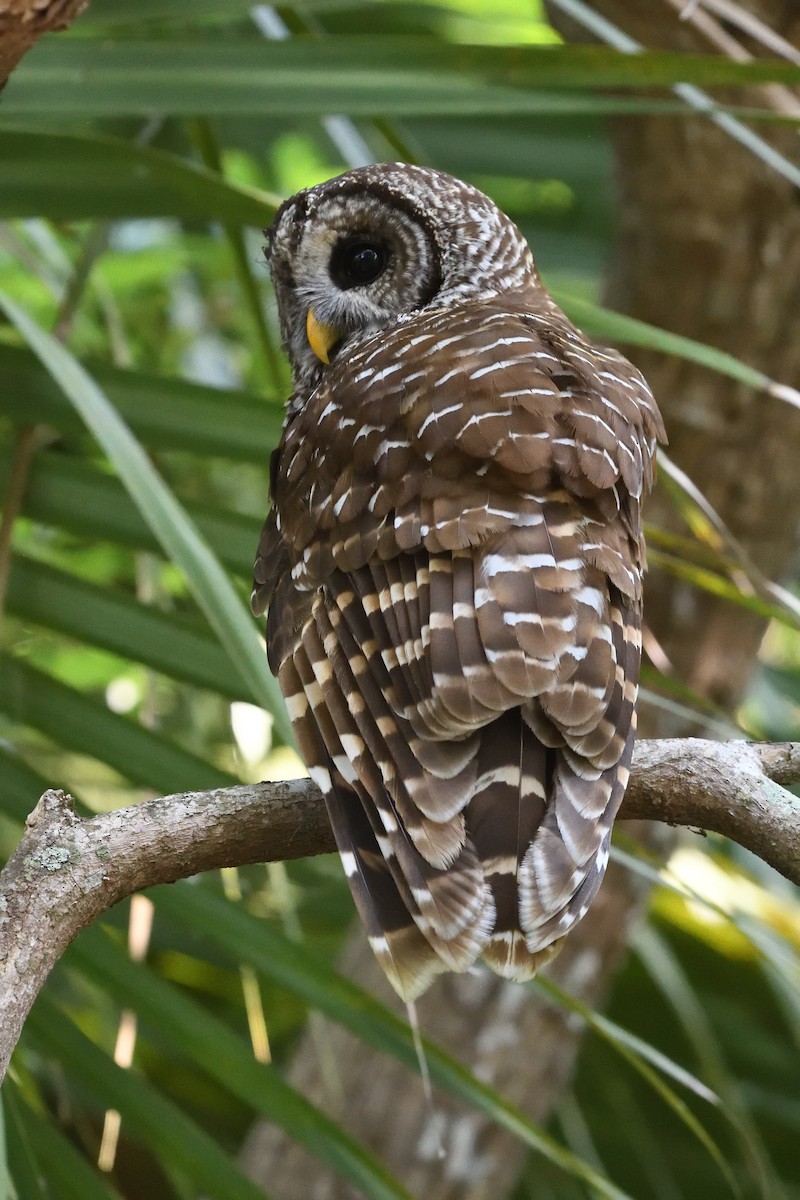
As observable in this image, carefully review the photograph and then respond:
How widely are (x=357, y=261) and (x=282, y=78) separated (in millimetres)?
536

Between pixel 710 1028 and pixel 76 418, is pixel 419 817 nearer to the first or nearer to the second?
pixel 76 418

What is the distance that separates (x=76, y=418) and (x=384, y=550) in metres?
0.52

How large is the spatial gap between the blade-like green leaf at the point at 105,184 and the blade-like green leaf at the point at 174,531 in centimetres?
27

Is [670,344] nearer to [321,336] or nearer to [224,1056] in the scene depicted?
[321,336]

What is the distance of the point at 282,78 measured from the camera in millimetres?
1957

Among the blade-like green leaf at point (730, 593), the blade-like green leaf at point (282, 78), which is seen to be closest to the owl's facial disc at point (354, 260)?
the blade-like green leaf at point (282, 78)

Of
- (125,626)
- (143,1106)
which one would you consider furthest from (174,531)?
(143,1106)

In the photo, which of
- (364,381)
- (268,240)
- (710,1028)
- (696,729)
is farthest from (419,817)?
(710,1028)

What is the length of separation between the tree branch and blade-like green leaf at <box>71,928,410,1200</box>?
313mm

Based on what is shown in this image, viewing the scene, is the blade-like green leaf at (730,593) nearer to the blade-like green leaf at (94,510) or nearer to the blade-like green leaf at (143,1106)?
the blade-like green leaf at (94,510)

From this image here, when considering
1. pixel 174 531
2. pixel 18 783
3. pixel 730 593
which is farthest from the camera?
pixel 730 593

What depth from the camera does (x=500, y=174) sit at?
385 centimetres

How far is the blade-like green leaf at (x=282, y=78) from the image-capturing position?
187 cm

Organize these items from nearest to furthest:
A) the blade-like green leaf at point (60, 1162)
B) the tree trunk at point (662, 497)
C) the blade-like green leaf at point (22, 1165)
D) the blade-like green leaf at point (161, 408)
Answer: the blade-like green leaf at point (22, 1165) < the blade-like green leaf at point (60, 1162) < the blade-like green leaf at point (161, 408) < the tree trunk at point (662, 497)
